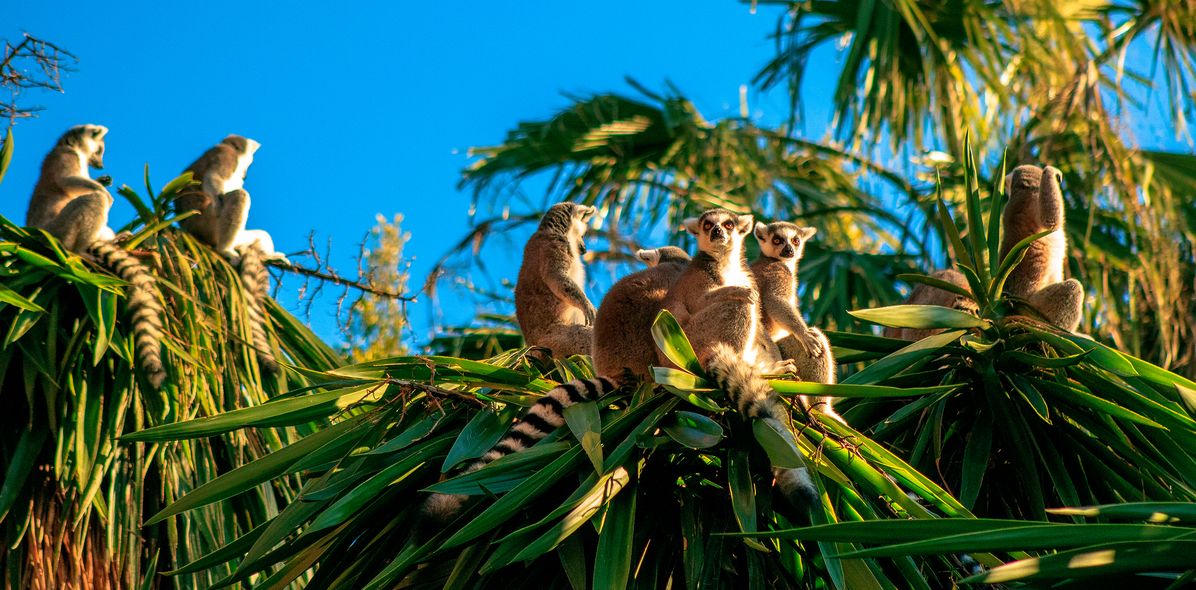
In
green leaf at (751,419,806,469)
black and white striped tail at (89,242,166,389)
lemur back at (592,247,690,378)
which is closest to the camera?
green leaf at (751,419,806,469)

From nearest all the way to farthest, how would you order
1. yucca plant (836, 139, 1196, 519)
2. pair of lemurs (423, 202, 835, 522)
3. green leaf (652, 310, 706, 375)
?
1. green leaf (652, 310, 706, 375)
2. pair of lemurs (423, 202, 835, 522)
3. yucca plant (836, 139, 1196, 519)

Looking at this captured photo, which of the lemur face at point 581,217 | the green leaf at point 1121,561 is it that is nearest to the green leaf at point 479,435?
the green leaf at point 1121,561

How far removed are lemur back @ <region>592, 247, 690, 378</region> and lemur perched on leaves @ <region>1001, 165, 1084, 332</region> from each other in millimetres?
1973

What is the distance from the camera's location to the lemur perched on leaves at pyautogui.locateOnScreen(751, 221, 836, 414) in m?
4.56

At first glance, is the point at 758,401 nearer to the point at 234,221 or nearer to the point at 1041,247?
the point at 1041,247

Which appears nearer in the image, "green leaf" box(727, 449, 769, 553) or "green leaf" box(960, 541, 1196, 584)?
"green leaf" box(960, 541, 1196, 584)

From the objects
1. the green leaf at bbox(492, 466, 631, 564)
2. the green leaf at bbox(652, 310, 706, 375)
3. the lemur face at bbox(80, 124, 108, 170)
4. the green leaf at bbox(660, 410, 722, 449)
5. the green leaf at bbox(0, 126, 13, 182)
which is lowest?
the green leaf at bbox(492, 466, 631, 564)

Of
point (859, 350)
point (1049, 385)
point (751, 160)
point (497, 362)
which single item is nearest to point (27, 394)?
point (497, 362)

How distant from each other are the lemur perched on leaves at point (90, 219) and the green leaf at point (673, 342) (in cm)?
334

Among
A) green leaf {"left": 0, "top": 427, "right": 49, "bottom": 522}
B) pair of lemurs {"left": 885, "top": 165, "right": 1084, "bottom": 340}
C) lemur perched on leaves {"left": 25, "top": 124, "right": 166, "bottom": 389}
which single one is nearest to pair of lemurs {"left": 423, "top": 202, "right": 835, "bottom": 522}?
pair of lemurs {"left": 885, "top": 165, "right": 1084, "bottom": 340}

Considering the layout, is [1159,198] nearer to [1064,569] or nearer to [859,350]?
A: [859,350]

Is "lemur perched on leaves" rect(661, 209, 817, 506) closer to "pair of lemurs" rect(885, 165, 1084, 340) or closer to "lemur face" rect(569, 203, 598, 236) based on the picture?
"pair of lemurs" rect(885, 165, 1084, 340)

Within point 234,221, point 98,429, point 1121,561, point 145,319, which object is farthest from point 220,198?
point 1121,561

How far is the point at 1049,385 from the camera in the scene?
4289 millimetres
